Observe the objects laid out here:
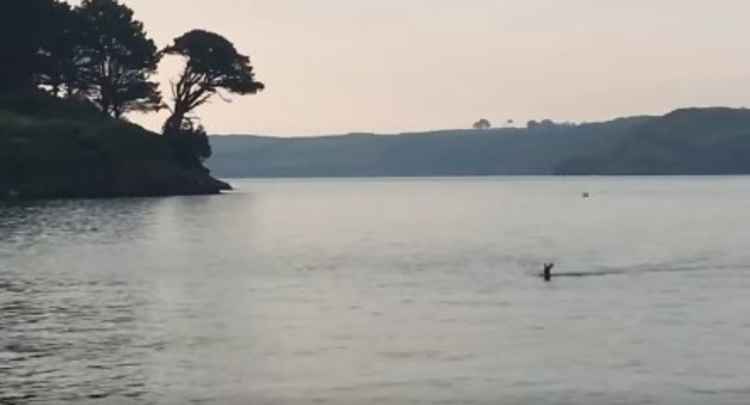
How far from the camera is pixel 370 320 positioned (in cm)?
4538

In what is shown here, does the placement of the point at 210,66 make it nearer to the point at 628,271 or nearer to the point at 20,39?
the point at 20,39

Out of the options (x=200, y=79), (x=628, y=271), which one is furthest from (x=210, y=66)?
(x=628, y=271)

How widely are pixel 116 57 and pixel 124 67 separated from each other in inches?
86.1

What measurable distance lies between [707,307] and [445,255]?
107 ft

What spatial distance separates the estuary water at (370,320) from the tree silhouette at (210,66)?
79.1 meters

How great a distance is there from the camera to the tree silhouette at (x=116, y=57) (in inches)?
6895

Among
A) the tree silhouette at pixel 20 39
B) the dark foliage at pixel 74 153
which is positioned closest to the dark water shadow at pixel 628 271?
the dark foliage at pixel 74 153

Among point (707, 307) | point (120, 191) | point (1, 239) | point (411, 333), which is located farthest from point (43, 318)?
point (120, 191)

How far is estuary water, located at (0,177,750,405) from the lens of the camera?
31.9 metres

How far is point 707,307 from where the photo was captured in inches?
1923

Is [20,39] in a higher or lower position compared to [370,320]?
higher

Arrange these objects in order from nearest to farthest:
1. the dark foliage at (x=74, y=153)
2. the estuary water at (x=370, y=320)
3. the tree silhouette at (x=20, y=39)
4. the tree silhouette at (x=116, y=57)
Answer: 1. the estuary water at (x=370, y=320)
2. the dark foliage at (x=74, y=153)
3. the tree silhouette at (x=20, y=39)
4. the tree silhouette at (x=116, y=57)

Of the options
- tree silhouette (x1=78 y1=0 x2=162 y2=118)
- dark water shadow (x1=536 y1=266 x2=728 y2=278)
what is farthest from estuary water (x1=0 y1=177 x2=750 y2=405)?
tree silhouette (x1=78 y1=0 x2=162 y2=118)

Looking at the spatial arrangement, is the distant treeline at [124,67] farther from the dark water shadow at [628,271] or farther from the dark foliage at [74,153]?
the dark water shadow at [628,271]
